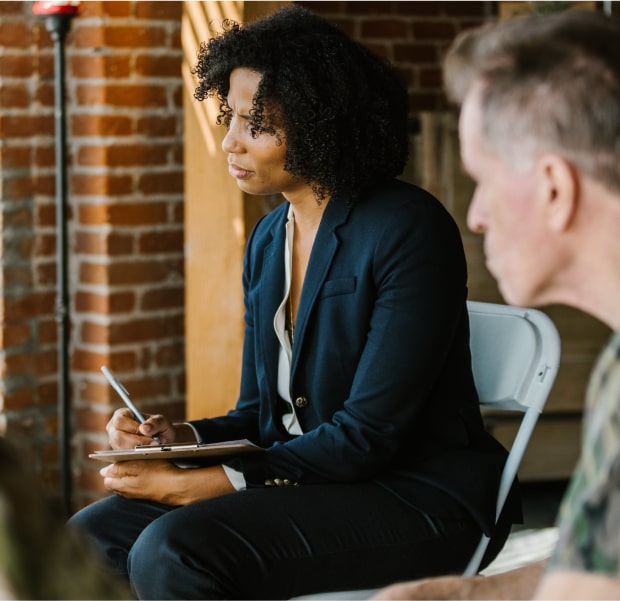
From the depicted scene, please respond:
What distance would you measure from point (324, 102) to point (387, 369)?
55 centimetres

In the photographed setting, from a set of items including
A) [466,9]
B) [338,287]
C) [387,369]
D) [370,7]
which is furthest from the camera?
[466,9]

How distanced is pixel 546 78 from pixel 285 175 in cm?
102

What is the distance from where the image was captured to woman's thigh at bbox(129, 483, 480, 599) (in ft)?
5.56

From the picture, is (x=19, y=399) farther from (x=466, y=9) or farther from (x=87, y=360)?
(x=466, y=9)

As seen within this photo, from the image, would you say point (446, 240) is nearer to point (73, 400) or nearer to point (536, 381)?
point (536, 381)

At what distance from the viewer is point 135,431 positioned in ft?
6.64

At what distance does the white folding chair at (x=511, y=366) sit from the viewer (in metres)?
1.86

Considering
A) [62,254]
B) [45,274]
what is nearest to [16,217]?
[45,274]

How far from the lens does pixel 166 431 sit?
2.03m

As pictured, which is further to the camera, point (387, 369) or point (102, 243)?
point (102, 243)

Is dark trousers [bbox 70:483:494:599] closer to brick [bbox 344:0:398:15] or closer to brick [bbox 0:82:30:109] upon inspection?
brick [bbox 0:82:30:109]

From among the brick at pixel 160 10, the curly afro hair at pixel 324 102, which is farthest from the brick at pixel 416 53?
the curly afro hair at pixel 324 102

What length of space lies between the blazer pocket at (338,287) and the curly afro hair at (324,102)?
184mm

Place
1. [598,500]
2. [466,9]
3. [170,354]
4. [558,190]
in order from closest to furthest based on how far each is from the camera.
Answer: [598,500] → [558,190] → [170,354] → [466,9]
